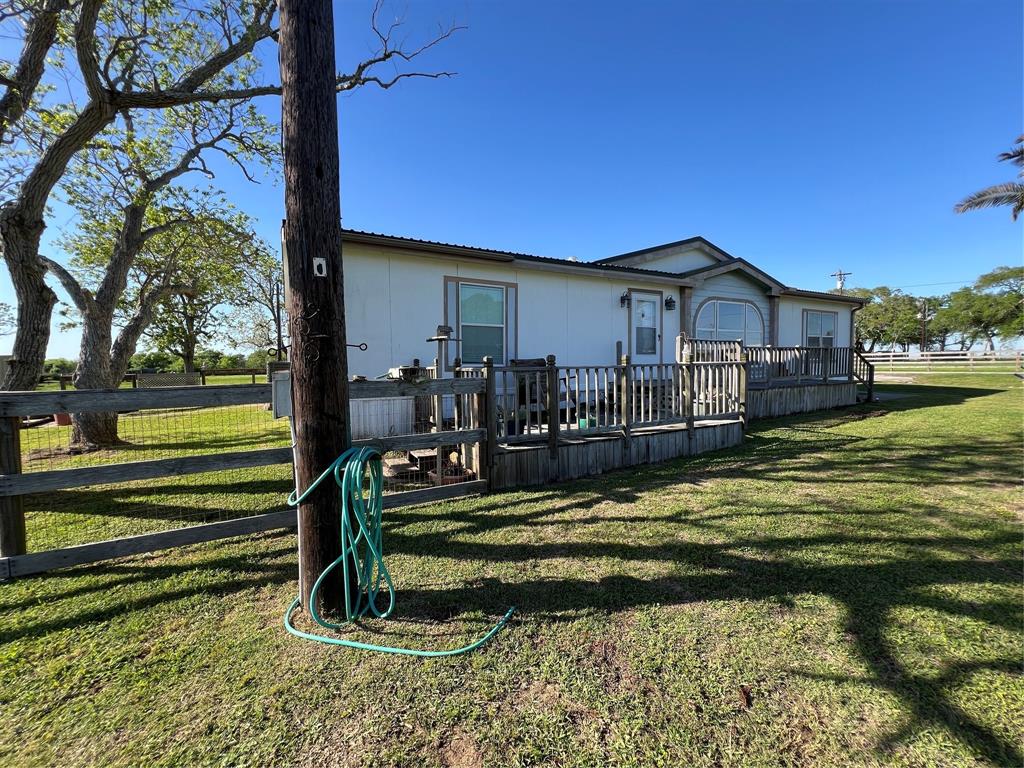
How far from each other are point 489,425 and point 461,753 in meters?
3.00

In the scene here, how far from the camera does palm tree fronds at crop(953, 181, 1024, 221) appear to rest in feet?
46.7

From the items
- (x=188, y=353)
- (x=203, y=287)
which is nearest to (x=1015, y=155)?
(x=203, y=287)

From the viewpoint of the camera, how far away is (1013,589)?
2.48 meters

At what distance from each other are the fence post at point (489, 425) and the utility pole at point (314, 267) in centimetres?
206

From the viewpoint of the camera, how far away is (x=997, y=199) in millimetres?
14438

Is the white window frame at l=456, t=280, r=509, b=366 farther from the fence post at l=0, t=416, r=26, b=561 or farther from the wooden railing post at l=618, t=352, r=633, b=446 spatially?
A: the fence post at l=0, t=416, r=26, b=561

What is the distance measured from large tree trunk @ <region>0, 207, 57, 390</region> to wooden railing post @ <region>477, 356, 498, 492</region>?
5976mm

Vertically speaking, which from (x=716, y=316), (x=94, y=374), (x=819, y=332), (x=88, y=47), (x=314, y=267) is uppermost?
(x=88, y=47)

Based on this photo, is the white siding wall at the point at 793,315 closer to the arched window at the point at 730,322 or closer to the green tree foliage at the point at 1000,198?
the arched window at the point at 730,322

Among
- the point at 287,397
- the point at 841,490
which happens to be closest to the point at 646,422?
the point at 841,490

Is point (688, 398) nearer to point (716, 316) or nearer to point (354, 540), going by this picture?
point (354, 540)

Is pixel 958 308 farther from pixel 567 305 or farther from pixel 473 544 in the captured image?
pixel 473 544

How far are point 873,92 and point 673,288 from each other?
27.6ft

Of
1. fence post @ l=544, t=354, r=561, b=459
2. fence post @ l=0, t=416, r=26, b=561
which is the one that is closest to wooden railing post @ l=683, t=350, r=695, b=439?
fence post @ l=544, t=354, r=561, b=459
